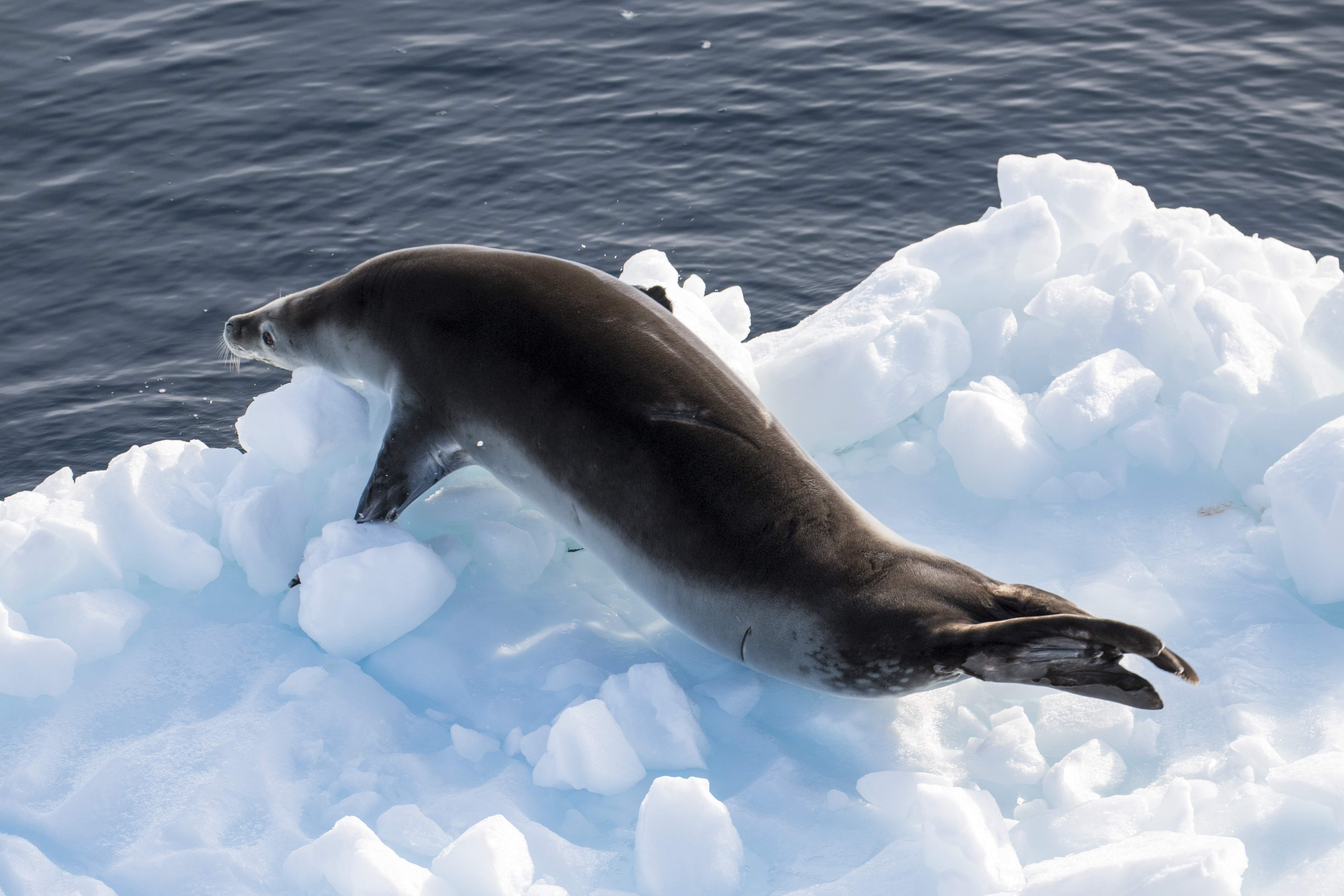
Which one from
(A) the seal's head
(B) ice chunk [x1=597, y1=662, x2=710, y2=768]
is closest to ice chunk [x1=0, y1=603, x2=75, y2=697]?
(B) ice chunk [x1=597, y1=662, x2=710, y2=768]

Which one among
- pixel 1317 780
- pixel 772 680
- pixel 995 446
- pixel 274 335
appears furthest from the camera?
A: pixel 274 335

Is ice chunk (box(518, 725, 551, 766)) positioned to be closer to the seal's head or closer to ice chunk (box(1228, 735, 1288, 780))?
ice chunk (box(1228, 735, 1288, 780))

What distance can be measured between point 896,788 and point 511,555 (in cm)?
220

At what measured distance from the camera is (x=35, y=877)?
4.80 metres

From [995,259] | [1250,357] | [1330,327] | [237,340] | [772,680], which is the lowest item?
[772,680]

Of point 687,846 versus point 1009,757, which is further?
point 1009,757

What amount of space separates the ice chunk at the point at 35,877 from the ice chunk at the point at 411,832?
97 centimetres

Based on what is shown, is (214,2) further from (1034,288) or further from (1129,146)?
(1034,288)

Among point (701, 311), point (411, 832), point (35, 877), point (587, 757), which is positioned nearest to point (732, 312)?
point (701, 311)

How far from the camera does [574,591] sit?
6133 millimetres

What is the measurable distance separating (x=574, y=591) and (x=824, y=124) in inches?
405

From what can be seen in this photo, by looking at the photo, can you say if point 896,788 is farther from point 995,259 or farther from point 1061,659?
point 995,259

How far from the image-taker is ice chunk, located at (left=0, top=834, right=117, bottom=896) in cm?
471

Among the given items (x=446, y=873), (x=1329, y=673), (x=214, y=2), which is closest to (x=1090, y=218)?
(x=1329, y=673)
